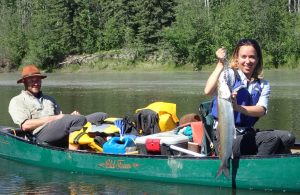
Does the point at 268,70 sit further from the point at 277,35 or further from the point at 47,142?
the point at 47,142

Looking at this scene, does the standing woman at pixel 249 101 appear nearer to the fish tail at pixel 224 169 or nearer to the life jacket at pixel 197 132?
the fish tail at pixel 224 169

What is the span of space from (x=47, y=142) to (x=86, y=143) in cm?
83

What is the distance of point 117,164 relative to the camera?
860 centimetres

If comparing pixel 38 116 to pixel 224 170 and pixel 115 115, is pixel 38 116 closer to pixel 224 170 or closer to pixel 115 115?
pixel 224 170

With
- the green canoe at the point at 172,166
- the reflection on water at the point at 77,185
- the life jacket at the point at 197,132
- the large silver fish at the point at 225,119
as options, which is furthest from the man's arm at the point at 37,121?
the large silver fish at the point at 225,119

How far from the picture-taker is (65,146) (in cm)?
982

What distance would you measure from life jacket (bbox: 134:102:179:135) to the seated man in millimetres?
896

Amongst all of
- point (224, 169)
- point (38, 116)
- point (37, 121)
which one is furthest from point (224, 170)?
point (38, 116)

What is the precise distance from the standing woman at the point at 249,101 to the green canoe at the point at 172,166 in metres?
0.19

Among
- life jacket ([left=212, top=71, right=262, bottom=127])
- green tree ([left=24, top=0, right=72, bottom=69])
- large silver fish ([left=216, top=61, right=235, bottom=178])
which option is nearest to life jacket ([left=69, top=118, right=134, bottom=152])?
life jacket ([left=212, top=71, right=262, bottom=127])

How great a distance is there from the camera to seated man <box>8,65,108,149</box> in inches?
365

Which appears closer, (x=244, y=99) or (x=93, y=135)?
(x=244, y=99)

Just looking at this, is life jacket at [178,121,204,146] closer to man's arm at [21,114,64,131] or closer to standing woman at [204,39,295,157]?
standing woman at [204,39,295,157]

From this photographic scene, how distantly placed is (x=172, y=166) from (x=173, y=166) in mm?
15
